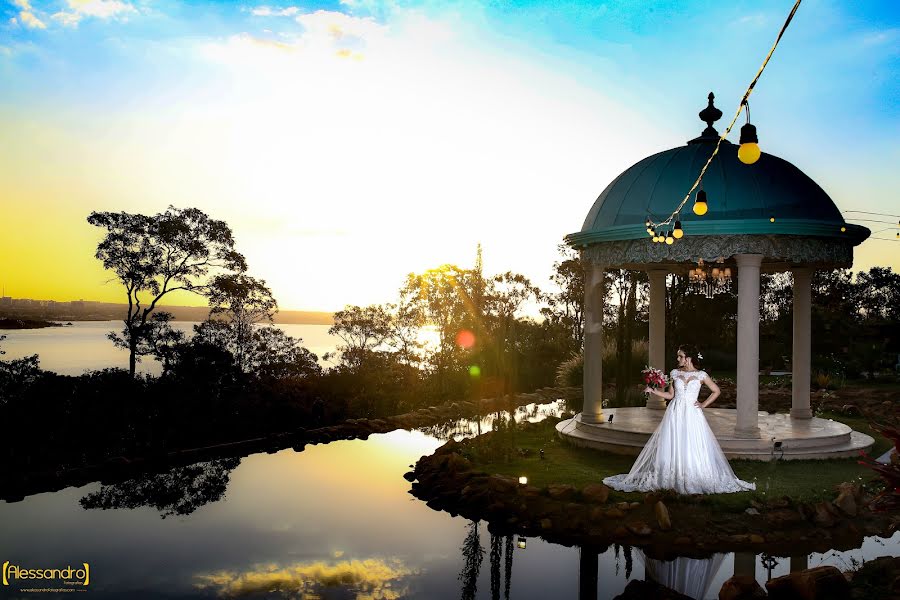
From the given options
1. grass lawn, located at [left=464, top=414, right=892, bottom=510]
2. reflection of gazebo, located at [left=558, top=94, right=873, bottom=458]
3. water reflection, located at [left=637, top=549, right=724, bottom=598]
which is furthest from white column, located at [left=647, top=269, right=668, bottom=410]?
water reflection, located at [left=637, top=549, right=724, bottom=598]

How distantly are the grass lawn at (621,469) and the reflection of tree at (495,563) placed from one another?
1.47m

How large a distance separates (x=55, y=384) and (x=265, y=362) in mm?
6803

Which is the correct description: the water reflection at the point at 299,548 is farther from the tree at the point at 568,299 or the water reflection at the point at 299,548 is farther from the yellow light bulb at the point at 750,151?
the tree at the point at 568,299

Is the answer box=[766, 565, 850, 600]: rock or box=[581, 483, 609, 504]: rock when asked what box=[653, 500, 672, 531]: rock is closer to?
box=[581, 483, 609, 504]: rock

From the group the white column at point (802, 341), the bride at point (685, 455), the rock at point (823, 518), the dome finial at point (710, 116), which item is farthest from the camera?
the white column at point (802, 341)

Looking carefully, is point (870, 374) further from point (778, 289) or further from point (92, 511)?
point (92, 511)

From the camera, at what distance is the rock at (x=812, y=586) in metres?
6.30

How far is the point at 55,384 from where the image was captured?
13656mm

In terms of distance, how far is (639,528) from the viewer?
8359 millimetres

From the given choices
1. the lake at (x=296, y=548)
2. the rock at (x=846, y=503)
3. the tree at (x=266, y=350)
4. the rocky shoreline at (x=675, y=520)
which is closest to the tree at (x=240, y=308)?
the tree at (x=266, y=350)

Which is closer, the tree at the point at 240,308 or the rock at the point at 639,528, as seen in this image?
the rock at the point at 639,528

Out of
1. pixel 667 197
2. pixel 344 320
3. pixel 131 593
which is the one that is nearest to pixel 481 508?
pixel 131 593

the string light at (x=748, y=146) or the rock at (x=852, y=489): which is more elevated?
the string light at (x=748, y=146)

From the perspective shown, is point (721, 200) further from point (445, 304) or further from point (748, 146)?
point (445, 304)
